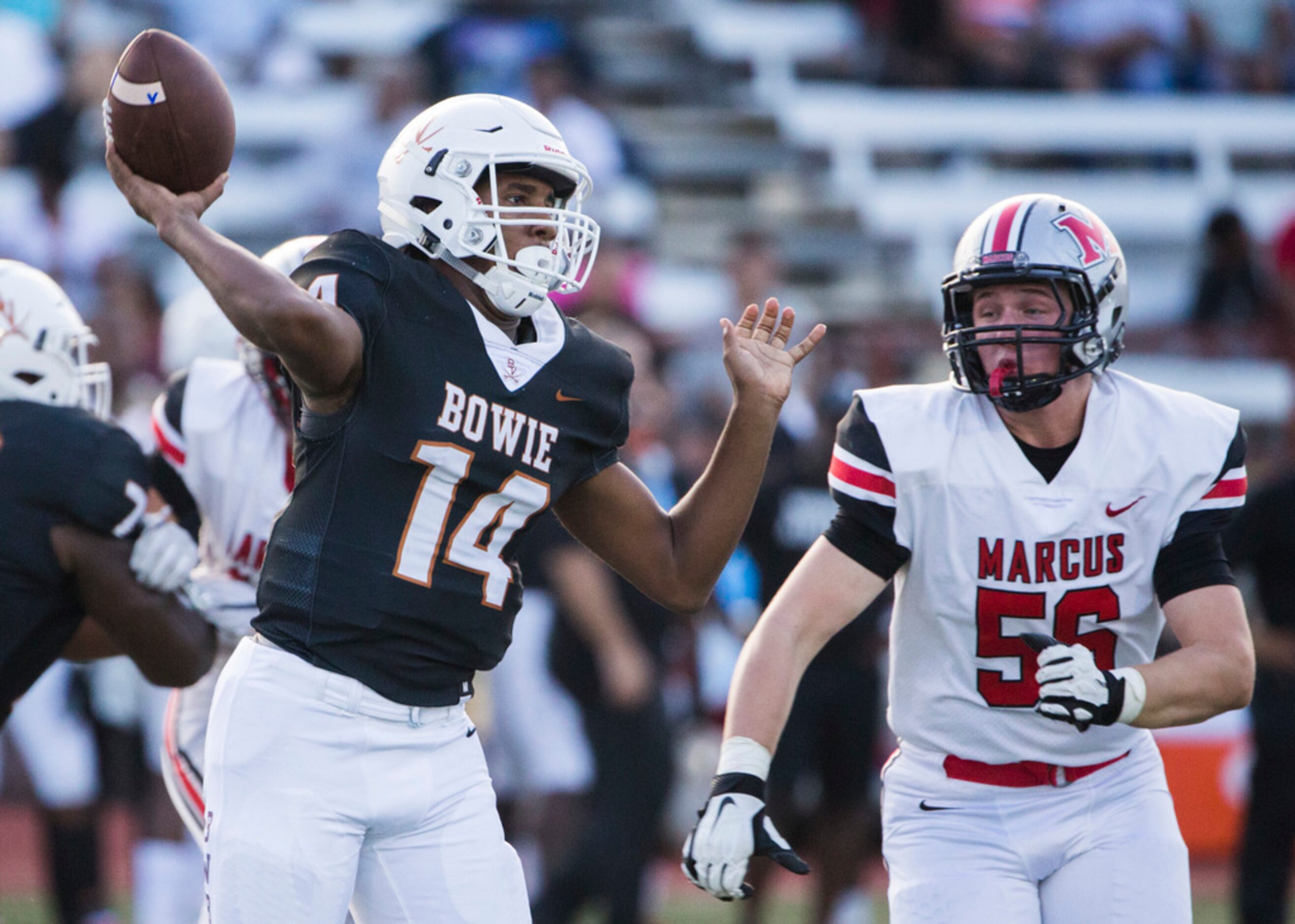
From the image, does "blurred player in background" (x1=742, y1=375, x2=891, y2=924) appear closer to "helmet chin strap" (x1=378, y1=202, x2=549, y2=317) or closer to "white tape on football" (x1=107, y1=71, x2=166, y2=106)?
"helmet chin strap" (x1=378, y1=202, x2=549, y2=317)

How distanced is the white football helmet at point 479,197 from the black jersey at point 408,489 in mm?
77

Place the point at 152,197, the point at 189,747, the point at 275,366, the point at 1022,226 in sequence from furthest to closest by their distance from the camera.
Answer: the point at 189,747 < the point at 275,366 < the point at 1022,226 < the point at 152,197

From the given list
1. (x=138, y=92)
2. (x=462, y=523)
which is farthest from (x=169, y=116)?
(x=462, y=523)

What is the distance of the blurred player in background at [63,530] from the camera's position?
3512 mm

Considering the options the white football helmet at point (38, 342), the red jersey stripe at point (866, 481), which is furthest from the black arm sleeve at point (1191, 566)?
the white football helmet at point (38, 342)

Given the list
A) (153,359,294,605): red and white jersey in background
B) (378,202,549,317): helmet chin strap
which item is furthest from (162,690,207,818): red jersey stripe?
(378,202,549,317): helmet chin strap

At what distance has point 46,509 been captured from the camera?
139 inches

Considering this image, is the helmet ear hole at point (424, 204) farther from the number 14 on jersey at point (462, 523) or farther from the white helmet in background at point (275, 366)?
the white helmet in background at point (275, 366)

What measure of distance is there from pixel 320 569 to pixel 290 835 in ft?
1.48

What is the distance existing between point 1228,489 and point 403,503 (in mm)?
1638

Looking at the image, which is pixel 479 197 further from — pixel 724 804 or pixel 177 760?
pixel 177 760

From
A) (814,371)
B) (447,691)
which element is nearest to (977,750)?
(447,691)

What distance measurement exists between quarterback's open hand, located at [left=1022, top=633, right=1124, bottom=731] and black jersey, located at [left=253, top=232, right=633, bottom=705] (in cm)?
99

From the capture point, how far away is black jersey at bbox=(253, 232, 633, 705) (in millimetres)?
2904
